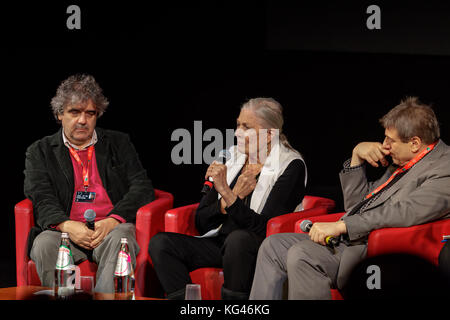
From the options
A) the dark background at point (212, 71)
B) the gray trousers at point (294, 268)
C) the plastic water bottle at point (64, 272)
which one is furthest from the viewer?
the dark background at point (212, 71)

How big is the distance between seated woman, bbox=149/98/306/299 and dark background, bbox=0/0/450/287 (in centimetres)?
107

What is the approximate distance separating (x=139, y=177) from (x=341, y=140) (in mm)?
1591

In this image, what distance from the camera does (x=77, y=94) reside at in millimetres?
3797

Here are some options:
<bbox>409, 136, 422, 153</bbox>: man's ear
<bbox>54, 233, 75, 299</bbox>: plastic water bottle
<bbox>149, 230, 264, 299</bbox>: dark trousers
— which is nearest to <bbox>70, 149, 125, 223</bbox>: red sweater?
<bbox>149, 230, 264, 299</bbox>: dark trousers

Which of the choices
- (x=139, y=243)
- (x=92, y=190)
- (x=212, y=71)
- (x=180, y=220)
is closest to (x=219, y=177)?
(x=180, y=220)

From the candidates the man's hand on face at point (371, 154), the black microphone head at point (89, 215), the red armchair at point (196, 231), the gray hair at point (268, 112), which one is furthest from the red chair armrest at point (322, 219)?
the black microphone head at point (89, 215)

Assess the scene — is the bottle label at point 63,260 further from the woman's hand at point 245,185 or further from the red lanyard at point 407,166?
the red lanyard at point 407,166

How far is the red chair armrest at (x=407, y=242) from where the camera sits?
2.90 metres

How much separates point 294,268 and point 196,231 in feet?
3.02

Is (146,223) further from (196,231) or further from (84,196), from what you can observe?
(84,196)

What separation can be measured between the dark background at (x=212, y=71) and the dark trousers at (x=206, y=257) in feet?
4.91

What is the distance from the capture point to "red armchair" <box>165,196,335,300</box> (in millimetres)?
3328
